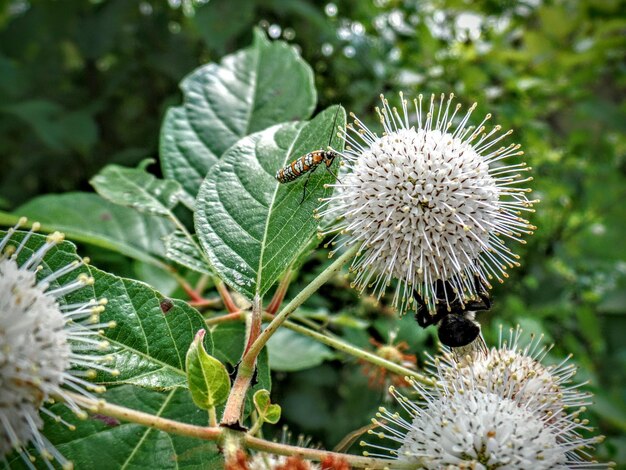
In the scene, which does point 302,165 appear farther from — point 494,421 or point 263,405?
point 494,421

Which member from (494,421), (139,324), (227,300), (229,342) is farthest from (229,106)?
(494,421)

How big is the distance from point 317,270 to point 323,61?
4.56 ft

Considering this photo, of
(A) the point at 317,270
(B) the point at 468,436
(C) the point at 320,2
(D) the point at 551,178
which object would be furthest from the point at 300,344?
(D) the point at 551,178

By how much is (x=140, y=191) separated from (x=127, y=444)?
814 millimetres

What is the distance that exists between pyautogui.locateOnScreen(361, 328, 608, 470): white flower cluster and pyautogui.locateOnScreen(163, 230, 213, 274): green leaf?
25.8 inches

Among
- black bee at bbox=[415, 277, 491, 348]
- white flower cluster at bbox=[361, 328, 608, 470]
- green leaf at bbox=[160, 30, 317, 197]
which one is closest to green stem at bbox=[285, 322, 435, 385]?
white flower cluster at bbox=[361, 328, 608, 470]

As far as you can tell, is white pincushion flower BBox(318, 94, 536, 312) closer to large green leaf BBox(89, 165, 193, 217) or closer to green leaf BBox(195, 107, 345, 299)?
green leaf BBox(195, 107, 345, 299)

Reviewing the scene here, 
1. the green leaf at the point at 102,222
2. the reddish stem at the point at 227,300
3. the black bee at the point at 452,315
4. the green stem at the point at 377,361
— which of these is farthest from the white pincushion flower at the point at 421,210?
the green leaf at the point at 102,222

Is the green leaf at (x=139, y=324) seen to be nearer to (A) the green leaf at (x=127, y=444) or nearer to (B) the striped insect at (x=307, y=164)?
(A) the green leaf at (x=127, y=444)

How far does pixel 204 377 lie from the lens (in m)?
1.25

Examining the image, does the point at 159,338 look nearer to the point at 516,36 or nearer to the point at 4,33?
the point at 4,33

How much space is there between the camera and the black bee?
1.56m

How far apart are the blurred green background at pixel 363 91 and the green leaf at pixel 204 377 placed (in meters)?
1.22

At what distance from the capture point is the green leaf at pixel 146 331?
1375 mm
